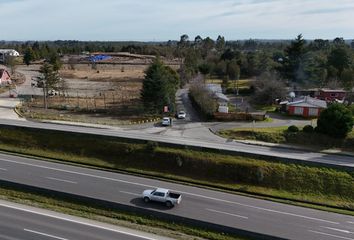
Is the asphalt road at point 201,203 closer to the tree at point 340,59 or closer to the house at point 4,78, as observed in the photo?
the house at point 4,78

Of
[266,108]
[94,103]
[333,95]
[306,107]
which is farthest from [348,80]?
[94,103]

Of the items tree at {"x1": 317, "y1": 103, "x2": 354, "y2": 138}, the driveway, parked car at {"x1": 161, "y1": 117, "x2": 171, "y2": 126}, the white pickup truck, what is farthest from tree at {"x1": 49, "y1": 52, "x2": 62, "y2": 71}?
the white pickup truck

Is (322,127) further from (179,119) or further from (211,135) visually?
(179,119)

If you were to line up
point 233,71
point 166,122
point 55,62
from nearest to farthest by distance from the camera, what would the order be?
point 166,122 < point 233,71 < point 55,62

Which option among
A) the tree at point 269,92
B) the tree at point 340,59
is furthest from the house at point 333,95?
the tree at point 340,59

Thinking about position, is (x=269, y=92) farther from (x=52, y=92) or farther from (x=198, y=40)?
(x=198, y=40)
